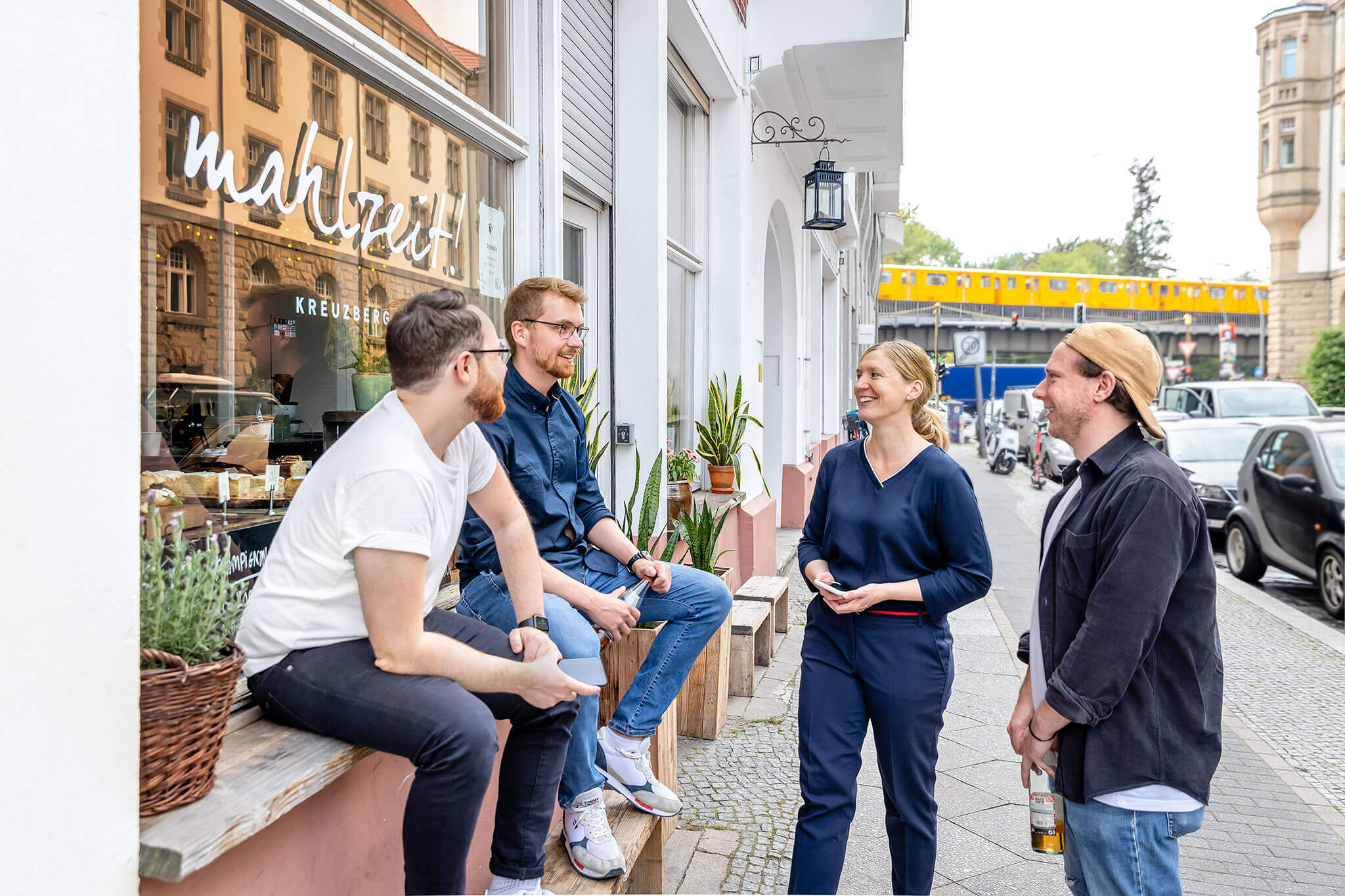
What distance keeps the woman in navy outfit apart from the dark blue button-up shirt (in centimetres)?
86

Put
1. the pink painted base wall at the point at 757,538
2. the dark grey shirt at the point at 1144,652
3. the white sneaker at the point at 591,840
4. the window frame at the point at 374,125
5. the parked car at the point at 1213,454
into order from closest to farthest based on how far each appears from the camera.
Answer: the dark grey shirt at the point at 1144,652
the white sneaker at the point at 591,840
the window frame at the point at 374,125
the pink painted base wall at the point at 757,538
the parked car at the point at 1213,454

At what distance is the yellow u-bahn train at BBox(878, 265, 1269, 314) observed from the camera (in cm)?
4759

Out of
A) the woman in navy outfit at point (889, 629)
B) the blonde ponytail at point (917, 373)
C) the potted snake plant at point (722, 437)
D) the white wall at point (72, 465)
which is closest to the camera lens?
the white wall at point (72, 465)

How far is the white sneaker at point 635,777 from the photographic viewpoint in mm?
3170

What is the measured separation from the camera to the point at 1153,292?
49688mm

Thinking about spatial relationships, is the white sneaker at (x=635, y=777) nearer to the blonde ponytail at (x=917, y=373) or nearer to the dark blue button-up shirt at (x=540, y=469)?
the dark blue button-up shirt at (x=540, y=469)

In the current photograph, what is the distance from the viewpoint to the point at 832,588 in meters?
2.95

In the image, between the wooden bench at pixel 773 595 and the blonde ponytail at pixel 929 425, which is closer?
the blonde ponytail at pixel 929 425

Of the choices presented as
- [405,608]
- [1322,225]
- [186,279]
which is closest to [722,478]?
[186,279]

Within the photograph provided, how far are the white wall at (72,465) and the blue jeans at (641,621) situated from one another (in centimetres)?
146

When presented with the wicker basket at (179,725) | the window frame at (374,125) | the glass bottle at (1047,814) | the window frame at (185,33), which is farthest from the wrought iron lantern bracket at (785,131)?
the wicker basket at (179,725)

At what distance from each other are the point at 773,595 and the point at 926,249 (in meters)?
87.0

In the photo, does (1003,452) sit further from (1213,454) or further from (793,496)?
(793,496)

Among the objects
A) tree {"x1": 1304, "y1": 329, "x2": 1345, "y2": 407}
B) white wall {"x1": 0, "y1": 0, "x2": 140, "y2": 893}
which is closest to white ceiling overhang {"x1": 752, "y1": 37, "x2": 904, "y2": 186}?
white wall {"x1": 0, "y1": 0, "x2": 140, "y2": 893}
